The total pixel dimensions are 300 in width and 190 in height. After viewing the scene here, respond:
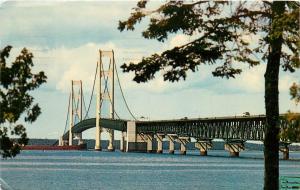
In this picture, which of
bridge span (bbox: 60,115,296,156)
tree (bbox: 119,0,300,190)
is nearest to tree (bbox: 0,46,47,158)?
tree (bbox: 119,0,300,190)

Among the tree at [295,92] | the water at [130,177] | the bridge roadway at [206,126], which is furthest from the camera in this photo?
the bridge roadway at [206,126]

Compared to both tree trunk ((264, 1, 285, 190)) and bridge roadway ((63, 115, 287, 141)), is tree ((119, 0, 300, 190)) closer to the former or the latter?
tree trunk ((264, 1, 285, 190))

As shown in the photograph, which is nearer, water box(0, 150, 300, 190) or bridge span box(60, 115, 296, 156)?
water box(0, 150, 300, 190)

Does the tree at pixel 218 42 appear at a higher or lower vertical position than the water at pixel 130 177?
higher

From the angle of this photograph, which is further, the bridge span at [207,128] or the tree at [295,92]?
the bridge span at [207,128]

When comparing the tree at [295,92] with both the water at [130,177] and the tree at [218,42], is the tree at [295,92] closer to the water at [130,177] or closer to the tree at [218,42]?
the tree at [218,42]

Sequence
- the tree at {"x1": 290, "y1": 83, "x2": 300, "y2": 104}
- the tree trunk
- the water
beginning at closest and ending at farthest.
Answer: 1. the tree at {"x1": 290, "y1": 83, "x2": 300, "y2": 104}
2. the tree trunk
3. the water

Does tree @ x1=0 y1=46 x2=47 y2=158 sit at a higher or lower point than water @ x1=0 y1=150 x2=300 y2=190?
higher

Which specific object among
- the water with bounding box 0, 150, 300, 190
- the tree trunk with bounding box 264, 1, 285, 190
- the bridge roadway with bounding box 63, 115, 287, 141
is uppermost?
the bridge roadway with bounding box 63, 115, 287, 141

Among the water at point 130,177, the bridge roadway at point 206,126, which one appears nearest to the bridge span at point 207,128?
the bridge roadway at point 206,126

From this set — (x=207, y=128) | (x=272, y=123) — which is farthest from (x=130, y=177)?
(x=207, y=128)

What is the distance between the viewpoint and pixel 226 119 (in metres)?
158

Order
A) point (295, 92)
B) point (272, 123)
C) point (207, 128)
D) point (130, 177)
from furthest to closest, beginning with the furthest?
1. point (207, 128)
2. point (130, 177)
3. point (272, 123)
4. point (295, 92)

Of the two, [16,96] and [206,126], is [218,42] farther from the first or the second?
[206,126]
